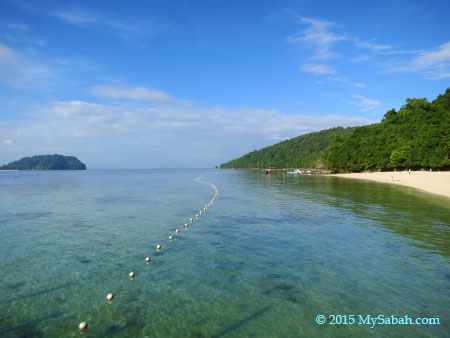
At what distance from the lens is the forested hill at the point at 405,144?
289 feet

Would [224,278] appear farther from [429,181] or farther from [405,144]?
[405,144]

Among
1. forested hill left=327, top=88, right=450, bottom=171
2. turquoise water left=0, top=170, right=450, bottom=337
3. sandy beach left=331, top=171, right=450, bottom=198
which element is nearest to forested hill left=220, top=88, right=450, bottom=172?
forested hill left=327, top=88, right=450, bottom=171

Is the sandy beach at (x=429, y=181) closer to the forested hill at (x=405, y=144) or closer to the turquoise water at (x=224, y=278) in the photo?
the forested hill at (x=405, y=144)

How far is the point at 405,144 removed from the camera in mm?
100938

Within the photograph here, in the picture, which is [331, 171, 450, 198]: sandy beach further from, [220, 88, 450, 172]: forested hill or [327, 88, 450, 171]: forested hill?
[327, 88, 450, 171]: forested hill

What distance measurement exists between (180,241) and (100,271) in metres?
6.60

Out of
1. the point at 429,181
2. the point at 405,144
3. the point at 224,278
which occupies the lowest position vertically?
the point at 224,278

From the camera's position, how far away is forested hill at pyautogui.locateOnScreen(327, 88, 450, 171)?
88.0m

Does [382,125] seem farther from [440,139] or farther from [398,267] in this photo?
[398,267]

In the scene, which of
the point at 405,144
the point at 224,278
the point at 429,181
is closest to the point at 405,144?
the point at 405,144

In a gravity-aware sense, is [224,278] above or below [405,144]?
below

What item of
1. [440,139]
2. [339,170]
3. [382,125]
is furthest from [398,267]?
[382,125]

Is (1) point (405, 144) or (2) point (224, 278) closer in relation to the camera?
(2) point (224, 278)

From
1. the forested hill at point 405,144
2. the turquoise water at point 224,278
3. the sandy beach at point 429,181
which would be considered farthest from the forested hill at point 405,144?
the turquoise water at point 224,278
